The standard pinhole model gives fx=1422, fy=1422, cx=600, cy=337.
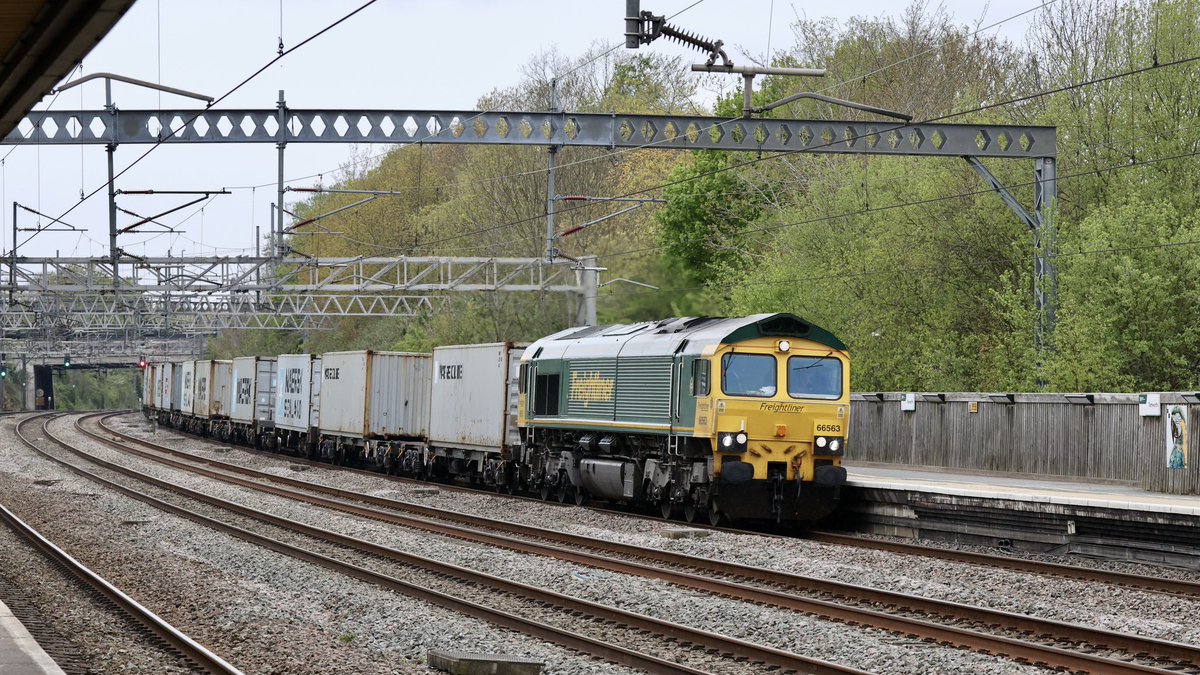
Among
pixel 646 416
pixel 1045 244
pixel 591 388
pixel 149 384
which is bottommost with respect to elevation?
pixel 149 384

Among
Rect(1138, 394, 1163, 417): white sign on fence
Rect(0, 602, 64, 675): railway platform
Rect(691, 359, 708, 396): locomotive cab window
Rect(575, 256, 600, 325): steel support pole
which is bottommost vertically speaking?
Rect(0, 602, 64, 675): railway platform

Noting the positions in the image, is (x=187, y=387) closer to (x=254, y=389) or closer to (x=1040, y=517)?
(x=254, y=389)

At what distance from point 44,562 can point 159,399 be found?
5918cm

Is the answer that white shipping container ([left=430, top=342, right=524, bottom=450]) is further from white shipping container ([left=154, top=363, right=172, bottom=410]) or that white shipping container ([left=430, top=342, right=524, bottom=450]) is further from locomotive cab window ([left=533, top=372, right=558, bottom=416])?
white shipping container ([left=154, top=363, right=172, bottom=410])

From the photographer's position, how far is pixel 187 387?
211ft

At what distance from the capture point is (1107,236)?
2772 cm

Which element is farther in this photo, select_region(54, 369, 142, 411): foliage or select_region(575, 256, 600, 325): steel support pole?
select_region(54, 369, 142, 411): foliage

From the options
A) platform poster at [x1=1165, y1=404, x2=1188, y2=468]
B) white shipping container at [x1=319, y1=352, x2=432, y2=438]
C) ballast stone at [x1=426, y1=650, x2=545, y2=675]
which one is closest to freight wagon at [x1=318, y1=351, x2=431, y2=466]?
white shipping container at [x1=319, y1=352, x2=432, y2=438]

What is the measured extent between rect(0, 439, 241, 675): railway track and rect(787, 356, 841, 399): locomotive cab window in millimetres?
10303

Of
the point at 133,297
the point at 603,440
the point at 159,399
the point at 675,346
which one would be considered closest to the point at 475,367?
the point at 603,440

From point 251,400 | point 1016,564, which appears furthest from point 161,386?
point 1016,564

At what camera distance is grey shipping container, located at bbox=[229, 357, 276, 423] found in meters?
48.5

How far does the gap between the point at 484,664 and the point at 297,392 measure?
115 feet

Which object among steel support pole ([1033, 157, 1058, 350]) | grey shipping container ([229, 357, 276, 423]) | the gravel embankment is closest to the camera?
the gravel embankment
